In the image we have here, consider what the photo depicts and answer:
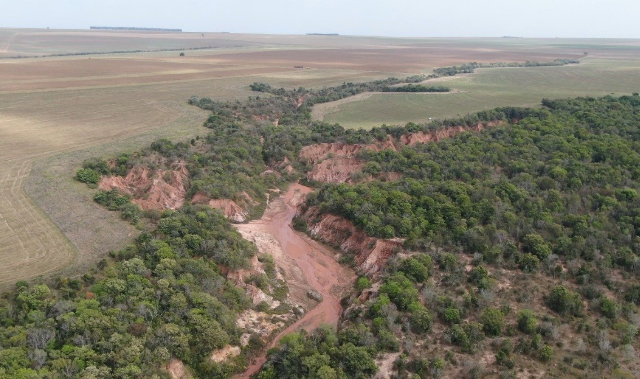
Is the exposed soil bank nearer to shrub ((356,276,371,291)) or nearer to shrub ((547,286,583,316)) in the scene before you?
shrub ((356,276,371,291))

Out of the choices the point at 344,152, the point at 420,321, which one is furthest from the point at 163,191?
the point at 420,321

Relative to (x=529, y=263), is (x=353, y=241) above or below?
below

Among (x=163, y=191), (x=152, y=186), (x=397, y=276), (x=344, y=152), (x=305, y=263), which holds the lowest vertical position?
(x=305, y=263)

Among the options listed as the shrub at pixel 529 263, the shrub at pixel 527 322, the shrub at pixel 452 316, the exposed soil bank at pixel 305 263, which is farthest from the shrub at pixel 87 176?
the shrub at pixel 527 322

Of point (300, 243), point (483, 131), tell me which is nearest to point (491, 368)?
point (300, 243)

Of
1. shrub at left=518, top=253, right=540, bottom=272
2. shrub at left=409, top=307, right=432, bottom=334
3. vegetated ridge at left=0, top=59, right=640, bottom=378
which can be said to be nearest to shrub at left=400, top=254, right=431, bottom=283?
vegetated ridge at left=0, top=59, right=640, bottom=378

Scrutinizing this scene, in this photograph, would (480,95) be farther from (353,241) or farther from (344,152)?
(353,241)
